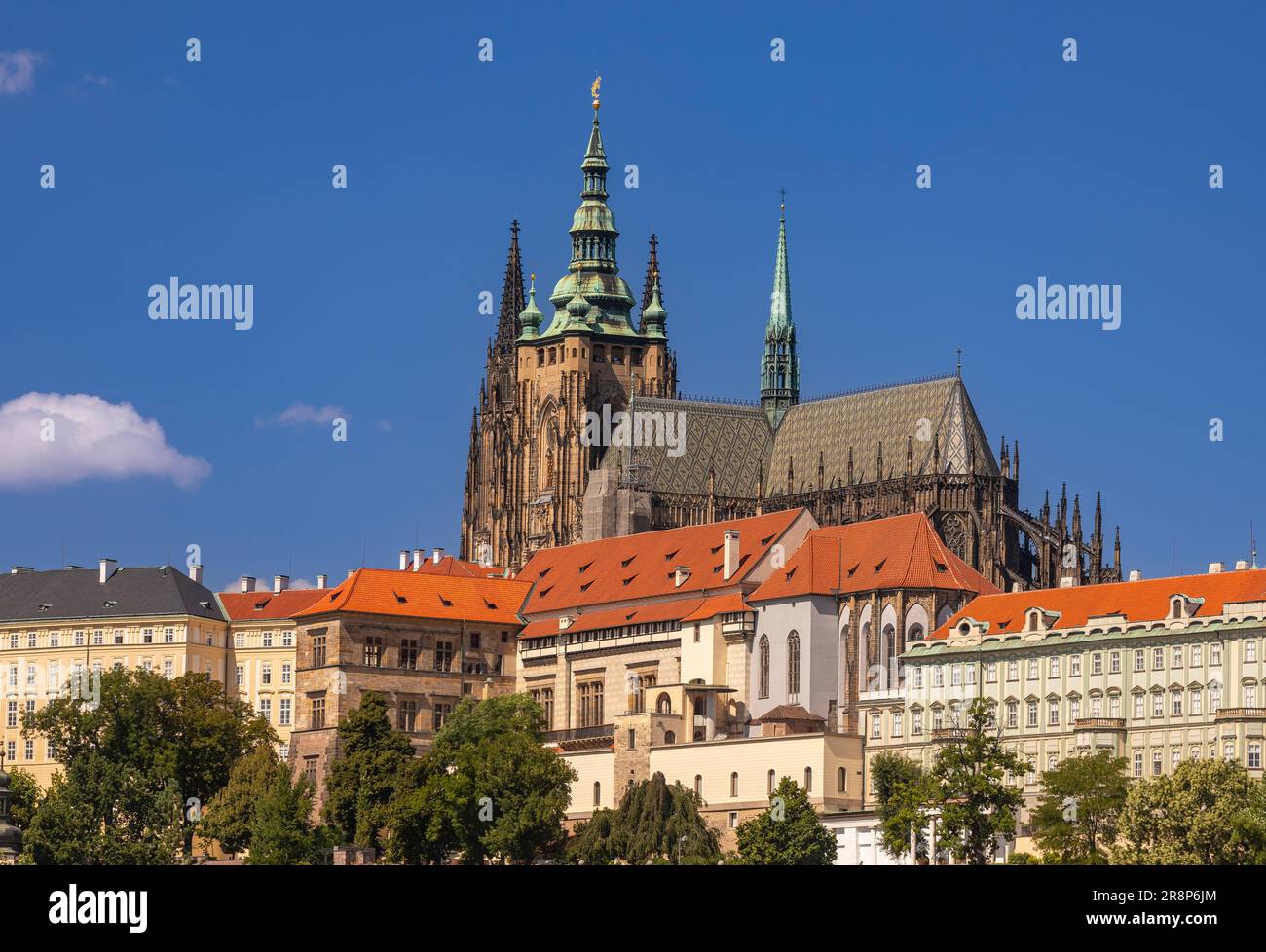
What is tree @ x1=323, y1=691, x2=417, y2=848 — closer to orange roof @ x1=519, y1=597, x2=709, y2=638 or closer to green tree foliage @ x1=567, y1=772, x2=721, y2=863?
green tree foliage @ x1=567, y1=772, x2=721, y2=863

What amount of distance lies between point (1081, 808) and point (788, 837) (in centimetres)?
1151

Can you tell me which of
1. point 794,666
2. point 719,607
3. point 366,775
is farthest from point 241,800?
point 794,666

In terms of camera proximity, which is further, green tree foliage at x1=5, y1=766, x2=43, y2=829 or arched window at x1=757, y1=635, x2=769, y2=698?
arched window at x1=757, y1=635, x2=769, y2=698

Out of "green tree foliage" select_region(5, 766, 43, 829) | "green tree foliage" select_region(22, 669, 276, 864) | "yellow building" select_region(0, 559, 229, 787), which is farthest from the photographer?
"yellow building" select_region(0, 559, 229, 787)

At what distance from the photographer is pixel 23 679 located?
166625mm

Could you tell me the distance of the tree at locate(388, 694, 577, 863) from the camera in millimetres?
129625

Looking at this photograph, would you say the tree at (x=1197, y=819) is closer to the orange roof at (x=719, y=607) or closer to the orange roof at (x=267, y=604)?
the orange roof at (x=719, y=607)

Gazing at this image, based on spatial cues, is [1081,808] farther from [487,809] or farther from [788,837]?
[487,809]

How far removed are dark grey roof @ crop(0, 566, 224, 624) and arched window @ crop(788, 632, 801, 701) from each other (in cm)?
3711

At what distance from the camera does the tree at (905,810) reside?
119 meters

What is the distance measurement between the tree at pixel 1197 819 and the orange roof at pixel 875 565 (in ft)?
97.2

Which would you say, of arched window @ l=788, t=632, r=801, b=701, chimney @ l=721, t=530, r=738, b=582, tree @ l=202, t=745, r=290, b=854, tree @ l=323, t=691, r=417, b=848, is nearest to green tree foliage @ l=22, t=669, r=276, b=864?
tree @ l=202, t=745, r=290, b=854
